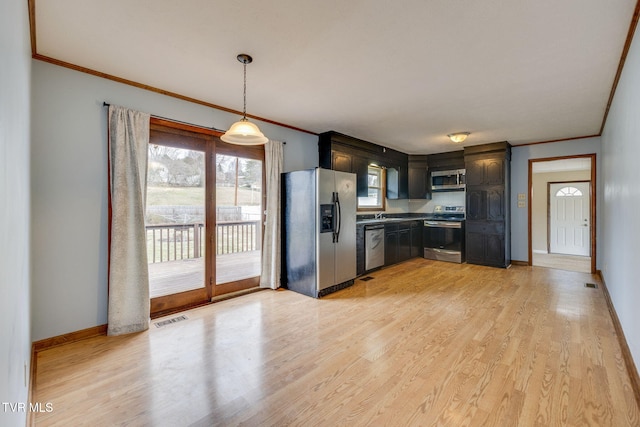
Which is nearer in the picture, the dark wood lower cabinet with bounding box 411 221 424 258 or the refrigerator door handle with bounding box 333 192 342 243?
the refrigerator door handle with bounding box 333 192 342 243

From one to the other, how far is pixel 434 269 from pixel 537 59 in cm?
396

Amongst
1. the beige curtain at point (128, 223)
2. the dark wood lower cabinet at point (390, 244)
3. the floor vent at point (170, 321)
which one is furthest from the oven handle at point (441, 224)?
the beige curtain at point (128, 223)

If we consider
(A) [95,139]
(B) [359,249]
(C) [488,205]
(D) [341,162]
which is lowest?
(B) [359,249]

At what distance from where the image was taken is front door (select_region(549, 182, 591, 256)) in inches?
281

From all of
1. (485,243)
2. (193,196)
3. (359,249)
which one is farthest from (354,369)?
(485,243)

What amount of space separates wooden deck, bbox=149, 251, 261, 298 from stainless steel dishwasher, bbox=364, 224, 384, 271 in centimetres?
193

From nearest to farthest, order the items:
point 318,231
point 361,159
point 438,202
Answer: point 318,231 < point 361,159 < point 438,202

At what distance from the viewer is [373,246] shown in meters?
5.34

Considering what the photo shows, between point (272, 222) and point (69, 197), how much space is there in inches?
90.6

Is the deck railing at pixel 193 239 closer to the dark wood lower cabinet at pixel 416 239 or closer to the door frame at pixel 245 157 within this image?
the door frame at pixel 245 157

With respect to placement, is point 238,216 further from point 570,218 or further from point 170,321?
point 570,218

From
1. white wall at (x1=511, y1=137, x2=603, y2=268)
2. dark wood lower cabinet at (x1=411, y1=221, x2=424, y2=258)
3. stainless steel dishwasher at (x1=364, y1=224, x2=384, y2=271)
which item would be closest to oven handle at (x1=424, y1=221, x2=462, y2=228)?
dark wood lower cabinet at (x1=411, y1=221, x2=424, y2=258)

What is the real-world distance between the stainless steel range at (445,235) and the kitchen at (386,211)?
0.07 ft

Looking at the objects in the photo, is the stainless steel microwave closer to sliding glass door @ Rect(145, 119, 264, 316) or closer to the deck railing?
sliding glass door @ Rect(145, 119, 264, 316)
